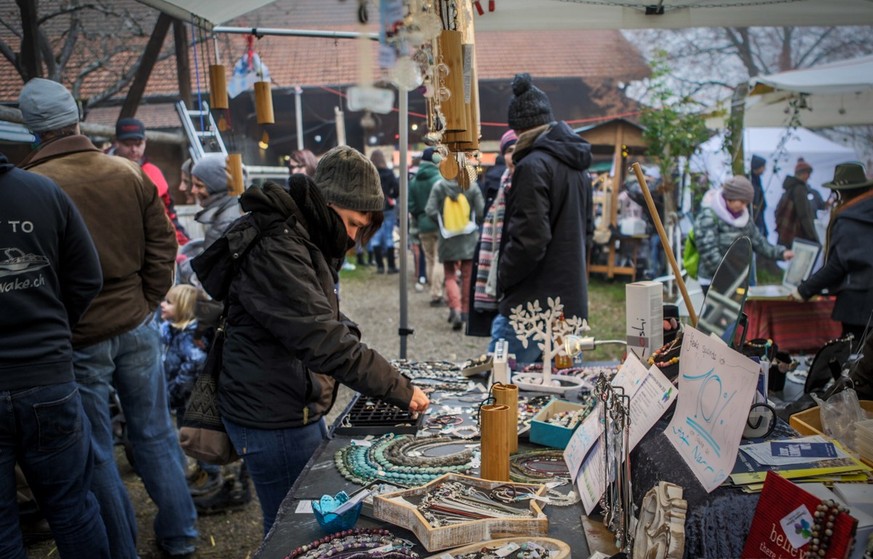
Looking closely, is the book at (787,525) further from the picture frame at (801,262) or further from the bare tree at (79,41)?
the bare tree at (79,41)

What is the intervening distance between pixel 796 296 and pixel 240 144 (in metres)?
4.07

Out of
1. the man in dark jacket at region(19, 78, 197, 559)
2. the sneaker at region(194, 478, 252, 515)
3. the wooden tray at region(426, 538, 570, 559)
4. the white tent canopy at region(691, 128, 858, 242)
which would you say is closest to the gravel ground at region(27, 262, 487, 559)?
the sneaker at region(194, 478, 252, 515)

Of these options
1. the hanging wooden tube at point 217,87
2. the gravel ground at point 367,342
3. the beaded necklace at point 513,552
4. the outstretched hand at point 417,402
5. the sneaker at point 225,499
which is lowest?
the gravel ground at point 367,342

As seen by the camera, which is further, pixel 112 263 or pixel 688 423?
pixel 112 263

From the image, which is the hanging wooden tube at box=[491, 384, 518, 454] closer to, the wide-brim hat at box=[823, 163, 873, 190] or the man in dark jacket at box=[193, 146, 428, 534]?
the man in dark jacket at box=[193, 146, 428, 534]

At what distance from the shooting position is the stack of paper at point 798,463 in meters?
1.22

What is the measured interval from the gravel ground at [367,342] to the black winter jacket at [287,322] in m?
1.29

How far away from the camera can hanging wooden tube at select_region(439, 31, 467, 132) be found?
1.81 m

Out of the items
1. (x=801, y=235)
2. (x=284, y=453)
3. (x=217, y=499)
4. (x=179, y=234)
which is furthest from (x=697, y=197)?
(x=284, y=453)

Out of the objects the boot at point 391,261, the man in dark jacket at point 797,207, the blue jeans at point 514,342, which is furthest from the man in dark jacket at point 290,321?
the boot at point 391,261

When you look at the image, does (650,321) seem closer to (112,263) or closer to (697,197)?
(112,263)

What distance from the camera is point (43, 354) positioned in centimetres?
198

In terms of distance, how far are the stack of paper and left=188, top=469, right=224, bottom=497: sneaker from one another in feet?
8.91

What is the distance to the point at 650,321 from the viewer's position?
1838 mm
